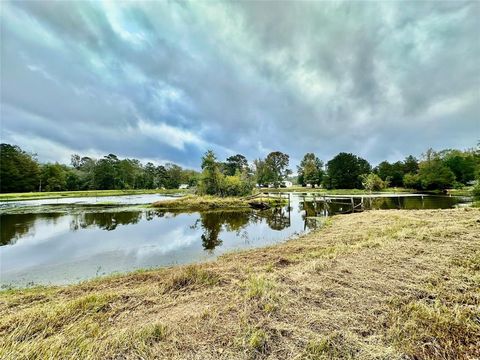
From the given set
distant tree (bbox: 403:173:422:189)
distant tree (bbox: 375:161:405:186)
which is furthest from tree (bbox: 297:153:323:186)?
distant tree (bbox: 403:173:422:189)

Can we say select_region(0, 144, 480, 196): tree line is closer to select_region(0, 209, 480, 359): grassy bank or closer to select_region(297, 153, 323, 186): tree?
select_region(297, 153, 323, 186): tree

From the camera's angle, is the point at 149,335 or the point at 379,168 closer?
the point at 149,335

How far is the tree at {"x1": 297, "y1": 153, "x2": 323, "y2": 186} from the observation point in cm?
7444

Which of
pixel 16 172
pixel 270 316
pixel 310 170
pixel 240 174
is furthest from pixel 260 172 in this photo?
pixel 270 316

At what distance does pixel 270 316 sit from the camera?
3109 millimetres

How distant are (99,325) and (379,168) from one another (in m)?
78.8

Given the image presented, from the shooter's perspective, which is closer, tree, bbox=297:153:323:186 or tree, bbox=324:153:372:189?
tree, bbox=324:153:372:189

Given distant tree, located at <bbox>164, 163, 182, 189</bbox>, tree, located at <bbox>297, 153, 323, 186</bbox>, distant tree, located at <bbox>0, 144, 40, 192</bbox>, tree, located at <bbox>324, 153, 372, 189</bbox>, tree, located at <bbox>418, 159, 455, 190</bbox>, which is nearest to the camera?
tree, located at <bbox>418, 159, 455, 190</bbox>

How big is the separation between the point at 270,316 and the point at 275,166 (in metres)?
75.4

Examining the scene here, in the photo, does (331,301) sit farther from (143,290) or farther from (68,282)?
(68,282)

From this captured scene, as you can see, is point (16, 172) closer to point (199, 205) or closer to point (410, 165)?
point (199, 205)

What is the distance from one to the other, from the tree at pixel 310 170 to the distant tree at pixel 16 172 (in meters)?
80.0

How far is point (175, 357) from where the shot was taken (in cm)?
239

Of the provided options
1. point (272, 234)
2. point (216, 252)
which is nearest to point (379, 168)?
point (272, 234)
